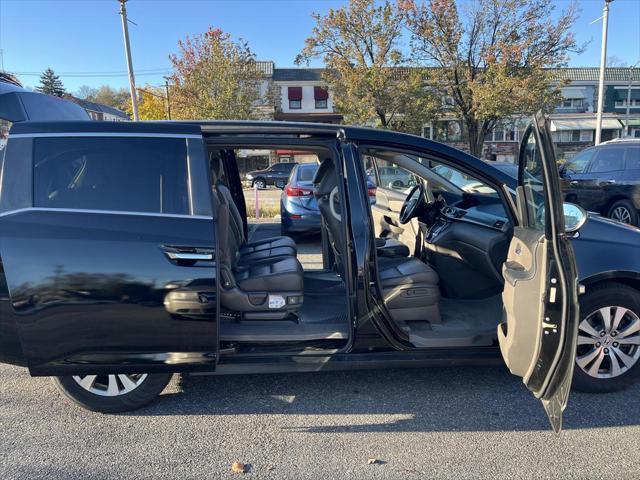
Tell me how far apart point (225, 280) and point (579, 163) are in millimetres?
8502

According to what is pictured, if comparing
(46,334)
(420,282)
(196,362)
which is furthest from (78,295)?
(420,282)

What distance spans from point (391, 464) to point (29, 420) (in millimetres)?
2247

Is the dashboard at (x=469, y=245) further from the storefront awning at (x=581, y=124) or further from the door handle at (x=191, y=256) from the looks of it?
the storefront awning at (x=581, y=124)

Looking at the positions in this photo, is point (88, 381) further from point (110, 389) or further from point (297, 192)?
point (297, 192)

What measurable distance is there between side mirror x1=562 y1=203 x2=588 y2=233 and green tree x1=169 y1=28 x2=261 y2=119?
75.1 ft

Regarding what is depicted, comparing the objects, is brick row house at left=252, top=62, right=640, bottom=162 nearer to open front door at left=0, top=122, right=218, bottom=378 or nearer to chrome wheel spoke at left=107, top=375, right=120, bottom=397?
open front door at left=0, top=122, right=218, bottom=378

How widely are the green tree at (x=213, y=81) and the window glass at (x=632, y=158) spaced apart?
1969cm

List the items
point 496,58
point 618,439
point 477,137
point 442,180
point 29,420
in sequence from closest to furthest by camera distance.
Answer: point 618,439
point 29,420
point 442,180
point 496,58
point 477,137

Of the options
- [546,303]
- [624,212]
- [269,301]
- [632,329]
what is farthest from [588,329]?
[624,212]

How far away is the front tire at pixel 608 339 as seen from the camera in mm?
2805

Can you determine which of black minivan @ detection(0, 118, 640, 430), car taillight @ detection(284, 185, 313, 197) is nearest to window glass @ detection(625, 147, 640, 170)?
car taillight @ detection(284, 185, 313, 197)

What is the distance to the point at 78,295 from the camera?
2381 millimetres

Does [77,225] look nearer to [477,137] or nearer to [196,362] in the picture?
[196,362]

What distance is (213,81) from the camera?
2447 cm
